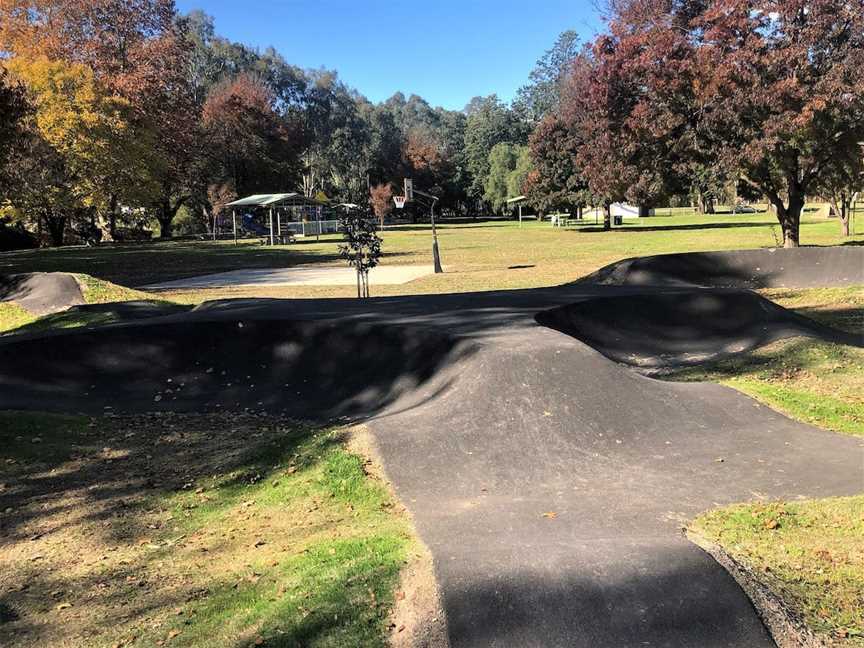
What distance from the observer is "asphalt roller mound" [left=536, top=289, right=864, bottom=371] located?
32.5ft

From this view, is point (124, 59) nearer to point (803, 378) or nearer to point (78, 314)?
point (78, 314)

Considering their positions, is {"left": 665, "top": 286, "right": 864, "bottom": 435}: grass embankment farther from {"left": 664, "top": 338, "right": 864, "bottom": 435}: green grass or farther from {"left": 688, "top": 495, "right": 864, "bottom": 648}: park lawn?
{"left": 688, "top": 495, "right": 864, "bottom": 648}: park lawn

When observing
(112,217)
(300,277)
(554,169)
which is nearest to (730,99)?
(300,277)

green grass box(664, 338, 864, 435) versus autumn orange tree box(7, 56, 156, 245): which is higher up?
autumn orange tree box(7, 56, 156, 245)

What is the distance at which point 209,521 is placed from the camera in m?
4.80

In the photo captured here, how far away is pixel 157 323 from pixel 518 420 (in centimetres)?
609

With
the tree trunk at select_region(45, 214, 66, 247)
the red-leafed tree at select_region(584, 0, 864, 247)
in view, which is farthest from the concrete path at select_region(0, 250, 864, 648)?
the tree trunk at select_region(45, 214, 66, 247)

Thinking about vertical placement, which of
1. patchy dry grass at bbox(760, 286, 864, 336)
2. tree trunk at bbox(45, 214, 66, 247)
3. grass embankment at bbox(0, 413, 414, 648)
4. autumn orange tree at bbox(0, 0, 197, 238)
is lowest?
grass embankment at bbox(0, 413, 414, 648)

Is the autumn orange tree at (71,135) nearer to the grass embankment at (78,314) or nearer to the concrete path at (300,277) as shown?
the concrete path at (300,277)

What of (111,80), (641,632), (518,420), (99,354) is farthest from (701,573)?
(111,80)

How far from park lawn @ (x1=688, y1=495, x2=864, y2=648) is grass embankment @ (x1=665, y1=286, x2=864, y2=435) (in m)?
2.20

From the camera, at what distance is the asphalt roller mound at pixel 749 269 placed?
16875 millimetres

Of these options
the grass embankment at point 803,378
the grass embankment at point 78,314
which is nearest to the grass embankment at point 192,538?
the grass embankment at point 803,378

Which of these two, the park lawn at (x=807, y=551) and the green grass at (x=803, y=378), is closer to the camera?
the park lawn at (x=807, y=551)
